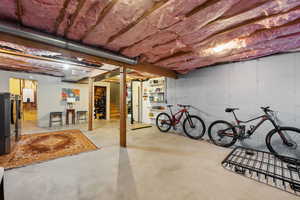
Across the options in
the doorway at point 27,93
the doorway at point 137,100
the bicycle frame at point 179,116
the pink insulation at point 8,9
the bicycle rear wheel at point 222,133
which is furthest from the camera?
the doorway at point 27,93

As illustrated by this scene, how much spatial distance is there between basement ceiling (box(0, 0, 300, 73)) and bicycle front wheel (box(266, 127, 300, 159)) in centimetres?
163

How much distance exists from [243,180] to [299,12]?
2199 mm

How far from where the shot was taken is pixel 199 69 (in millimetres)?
3750

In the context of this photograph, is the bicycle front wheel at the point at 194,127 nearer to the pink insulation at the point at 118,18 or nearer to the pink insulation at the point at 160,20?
the pink insulation at the point at 160,20

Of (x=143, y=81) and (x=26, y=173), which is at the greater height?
(x=143, y=81)

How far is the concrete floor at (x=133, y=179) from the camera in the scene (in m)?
1.44

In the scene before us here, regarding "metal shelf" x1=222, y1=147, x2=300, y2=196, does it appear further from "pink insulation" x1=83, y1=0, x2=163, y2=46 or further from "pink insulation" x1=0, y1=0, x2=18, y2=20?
"pink insulation" x1=0, y1=0, x2=18, y2=20

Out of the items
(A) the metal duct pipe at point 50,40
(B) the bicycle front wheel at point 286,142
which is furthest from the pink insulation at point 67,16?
(B) the bicycle front wheel at point 286,142

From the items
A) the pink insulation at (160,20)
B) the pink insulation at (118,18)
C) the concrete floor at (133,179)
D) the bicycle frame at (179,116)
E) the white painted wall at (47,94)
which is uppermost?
the pink insulation at (118,18)

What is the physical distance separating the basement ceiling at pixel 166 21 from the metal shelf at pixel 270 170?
2070mm

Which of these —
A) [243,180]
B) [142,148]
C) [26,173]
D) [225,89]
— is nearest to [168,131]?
[142,148]

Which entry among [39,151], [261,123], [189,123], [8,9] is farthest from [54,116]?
[261,123]

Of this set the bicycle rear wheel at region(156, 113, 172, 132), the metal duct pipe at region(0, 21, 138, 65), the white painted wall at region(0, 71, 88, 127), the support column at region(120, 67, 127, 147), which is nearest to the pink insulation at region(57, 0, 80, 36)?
the metal duct pipe at region(0, 21, 138, 65)

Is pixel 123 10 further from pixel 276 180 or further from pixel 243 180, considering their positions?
pixel 276 180
